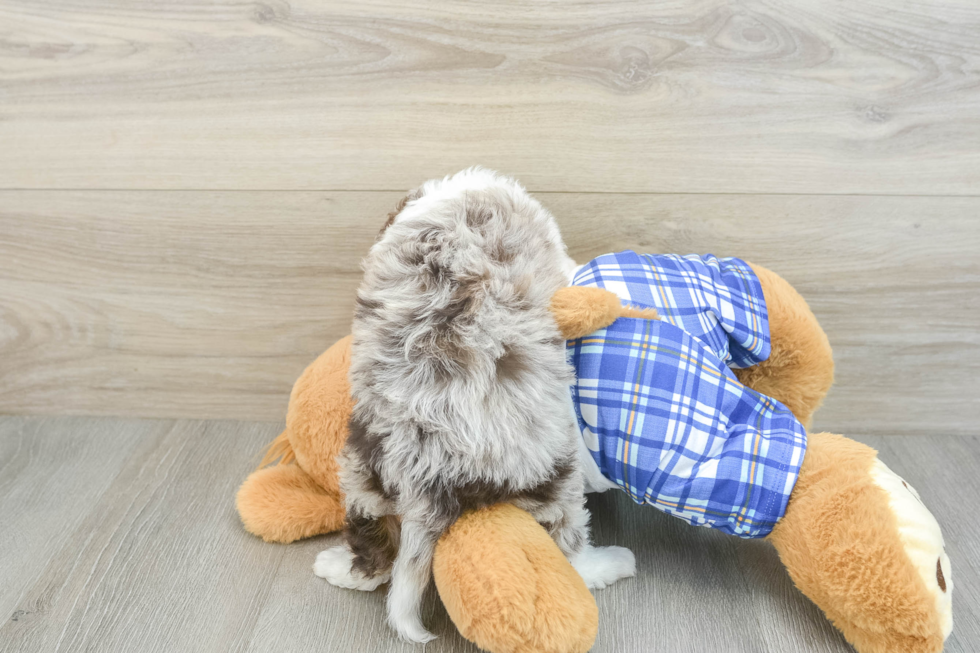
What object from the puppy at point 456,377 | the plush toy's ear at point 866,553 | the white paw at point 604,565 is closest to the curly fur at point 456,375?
the puppy at point 456,377

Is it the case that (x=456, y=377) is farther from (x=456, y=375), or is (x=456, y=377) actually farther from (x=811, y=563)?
(x=811, y=563)

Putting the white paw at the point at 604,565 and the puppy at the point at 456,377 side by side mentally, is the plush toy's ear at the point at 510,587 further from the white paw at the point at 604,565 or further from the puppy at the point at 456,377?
the white paw at the point at 604,565

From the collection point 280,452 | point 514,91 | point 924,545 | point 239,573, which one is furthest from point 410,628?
point 514,91

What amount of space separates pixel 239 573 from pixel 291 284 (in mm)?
380

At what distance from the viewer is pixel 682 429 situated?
0.62 meters

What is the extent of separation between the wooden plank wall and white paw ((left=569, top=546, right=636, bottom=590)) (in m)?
0.38

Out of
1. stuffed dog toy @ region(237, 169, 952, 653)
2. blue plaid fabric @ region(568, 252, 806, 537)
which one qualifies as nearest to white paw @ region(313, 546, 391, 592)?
stuffed dog toy @ region(237, 169, 952, 653)

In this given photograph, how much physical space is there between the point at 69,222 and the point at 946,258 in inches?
46.1

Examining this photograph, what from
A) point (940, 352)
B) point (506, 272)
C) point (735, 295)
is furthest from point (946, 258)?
point (506, 272)

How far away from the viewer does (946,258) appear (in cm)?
87

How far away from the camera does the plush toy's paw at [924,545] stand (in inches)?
22.3

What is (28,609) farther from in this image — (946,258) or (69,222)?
(946,258)

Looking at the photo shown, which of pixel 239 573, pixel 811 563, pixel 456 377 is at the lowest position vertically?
pixel 239 573

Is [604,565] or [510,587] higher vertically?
[510,587]
